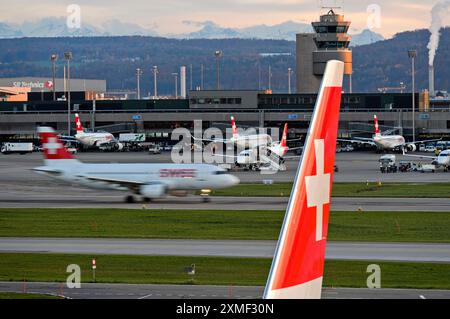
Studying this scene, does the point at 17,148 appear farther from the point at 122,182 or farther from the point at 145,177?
the point at 145,177

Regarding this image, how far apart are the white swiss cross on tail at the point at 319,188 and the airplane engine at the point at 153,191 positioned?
244 feet

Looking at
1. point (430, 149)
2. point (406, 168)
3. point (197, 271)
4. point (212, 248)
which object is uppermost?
point (197, 271)

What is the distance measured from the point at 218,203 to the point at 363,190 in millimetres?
20595

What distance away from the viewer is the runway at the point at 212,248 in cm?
5223

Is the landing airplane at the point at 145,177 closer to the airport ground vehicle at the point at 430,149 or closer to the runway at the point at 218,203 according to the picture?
the runway at the point at 218,203

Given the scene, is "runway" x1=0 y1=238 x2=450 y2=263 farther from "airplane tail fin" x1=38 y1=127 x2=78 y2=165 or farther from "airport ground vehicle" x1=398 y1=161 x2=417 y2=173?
"airport ground vehicle" x1=398 y1=161 x2=417 y2=173

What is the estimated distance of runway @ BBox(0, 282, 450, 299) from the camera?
40.0 m

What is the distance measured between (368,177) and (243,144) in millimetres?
48778

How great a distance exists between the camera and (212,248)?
2175 inches

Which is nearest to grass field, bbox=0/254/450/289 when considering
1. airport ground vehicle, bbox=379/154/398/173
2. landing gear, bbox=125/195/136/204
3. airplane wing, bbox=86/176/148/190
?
airplane wing, bbox=86/176/148/190

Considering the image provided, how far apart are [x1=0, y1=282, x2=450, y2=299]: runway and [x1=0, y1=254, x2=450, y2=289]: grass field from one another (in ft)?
4.10

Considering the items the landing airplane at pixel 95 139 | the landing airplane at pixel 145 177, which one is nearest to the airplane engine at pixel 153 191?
the landing airplane at pixel 145 177

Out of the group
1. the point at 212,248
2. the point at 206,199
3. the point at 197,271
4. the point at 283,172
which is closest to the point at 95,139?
the point at 283,172
